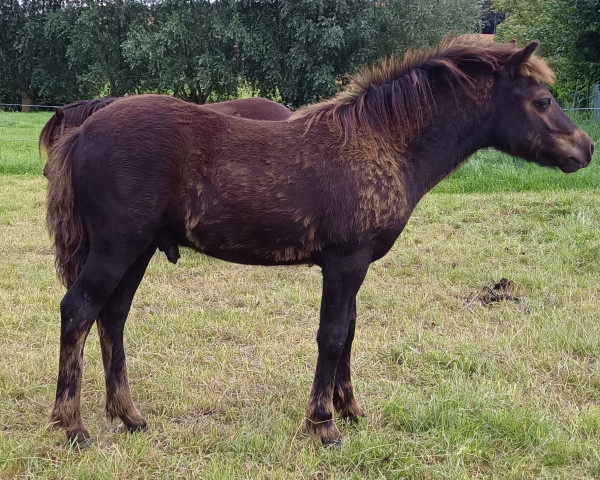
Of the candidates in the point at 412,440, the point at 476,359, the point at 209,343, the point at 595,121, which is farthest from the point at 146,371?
the point at 595,121

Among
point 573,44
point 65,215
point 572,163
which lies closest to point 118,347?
point 65,215

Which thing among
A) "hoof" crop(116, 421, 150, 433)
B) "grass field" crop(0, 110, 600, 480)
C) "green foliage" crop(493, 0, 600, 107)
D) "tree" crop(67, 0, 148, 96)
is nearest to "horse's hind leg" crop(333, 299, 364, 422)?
"grass field" crop(0, 110, 600, 480)

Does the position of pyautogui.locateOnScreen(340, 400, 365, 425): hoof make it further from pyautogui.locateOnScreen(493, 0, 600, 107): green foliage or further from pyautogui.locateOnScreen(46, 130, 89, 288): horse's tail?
pyautogui.locateOnScreen(493, 0, 600, 107): green foliage

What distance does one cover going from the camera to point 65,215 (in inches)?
116

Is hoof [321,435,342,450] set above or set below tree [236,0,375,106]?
below

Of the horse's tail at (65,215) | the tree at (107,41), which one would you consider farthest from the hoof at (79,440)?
the tree at (107,41)

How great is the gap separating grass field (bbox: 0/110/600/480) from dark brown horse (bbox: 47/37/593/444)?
0.93 feet

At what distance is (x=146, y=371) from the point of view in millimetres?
3850

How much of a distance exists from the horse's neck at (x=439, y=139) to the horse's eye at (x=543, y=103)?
0.27 metres

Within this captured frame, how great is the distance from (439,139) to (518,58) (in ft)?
1.96

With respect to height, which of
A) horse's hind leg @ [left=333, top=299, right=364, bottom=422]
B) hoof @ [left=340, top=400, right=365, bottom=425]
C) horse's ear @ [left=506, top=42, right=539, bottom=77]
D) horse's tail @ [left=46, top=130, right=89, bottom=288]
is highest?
horse's ear @ [left=506, top=42, right=539, bottom=77]

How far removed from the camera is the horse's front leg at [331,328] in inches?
115

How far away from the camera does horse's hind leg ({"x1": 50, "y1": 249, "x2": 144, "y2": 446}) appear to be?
2.79 metres

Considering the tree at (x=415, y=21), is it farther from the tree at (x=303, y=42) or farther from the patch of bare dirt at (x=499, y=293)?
the patch of bare dirt at (x=499, y=293)
